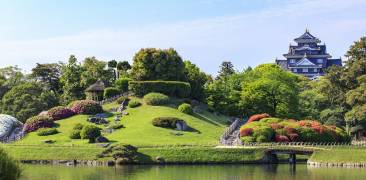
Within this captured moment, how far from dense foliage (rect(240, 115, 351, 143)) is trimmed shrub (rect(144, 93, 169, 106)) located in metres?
20.4

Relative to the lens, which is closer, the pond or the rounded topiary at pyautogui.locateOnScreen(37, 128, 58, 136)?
the pond

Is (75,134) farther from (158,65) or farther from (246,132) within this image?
(158,65)

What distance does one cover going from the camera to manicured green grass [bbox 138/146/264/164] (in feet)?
234

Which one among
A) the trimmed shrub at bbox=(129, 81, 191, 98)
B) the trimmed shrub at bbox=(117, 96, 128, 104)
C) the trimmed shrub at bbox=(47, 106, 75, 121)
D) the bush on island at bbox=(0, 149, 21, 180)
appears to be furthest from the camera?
the trimmed shrub at bbox=(129, 81, 191, 98)

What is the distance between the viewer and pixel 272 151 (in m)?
72.9

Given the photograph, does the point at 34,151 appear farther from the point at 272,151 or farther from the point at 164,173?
the point at 272,151

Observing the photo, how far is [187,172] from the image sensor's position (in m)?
59.6

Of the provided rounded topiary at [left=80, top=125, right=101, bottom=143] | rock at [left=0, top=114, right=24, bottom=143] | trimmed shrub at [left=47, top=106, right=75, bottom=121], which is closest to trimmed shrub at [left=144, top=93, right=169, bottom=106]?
trimmed shrub at [left=47, top=106, right=75, bottom=121]

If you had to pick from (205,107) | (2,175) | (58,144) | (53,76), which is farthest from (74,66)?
(2,175)

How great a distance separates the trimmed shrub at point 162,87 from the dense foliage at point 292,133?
21978 millimetres

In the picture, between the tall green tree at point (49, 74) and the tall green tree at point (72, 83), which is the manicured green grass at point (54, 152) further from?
the tall green tree at point (49, 74)

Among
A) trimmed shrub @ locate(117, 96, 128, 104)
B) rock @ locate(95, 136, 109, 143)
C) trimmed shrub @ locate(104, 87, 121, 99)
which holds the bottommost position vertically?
rock @ locate(95, 136, 109, 143)

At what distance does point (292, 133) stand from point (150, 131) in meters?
18.8

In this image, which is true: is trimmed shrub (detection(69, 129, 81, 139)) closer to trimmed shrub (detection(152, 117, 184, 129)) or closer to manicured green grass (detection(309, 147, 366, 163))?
trimmed shrub (detection(152, 117, 184, 129))
